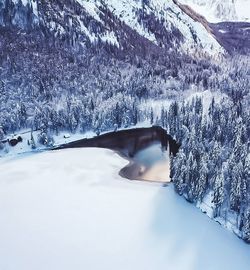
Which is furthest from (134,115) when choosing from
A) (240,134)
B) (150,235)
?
(150,235)

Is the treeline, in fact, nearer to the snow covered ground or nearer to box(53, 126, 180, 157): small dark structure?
the snow covered ground

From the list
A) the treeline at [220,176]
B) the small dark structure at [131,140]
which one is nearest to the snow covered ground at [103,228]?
the treeline at [220,176]

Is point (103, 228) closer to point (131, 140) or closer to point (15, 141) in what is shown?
point (131, 140)

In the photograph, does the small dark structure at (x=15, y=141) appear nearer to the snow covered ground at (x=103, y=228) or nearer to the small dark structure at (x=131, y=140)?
the small dark structure at (x=131, y=140)

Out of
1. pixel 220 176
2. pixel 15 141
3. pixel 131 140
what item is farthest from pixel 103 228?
pixel 15 141

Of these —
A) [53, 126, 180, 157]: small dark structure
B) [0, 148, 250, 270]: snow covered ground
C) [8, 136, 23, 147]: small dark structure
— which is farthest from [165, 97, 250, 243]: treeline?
[8, 136, 23, 147]: small dark structure

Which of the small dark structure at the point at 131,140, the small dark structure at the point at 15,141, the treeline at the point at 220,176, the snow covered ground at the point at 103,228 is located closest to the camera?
the snow covered ground at the point at 103,228
